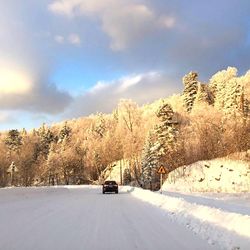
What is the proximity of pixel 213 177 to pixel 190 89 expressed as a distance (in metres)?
77.7

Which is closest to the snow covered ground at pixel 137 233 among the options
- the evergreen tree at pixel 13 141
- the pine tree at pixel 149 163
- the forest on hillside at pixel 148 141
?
the forest on hillside at pixel 148 141

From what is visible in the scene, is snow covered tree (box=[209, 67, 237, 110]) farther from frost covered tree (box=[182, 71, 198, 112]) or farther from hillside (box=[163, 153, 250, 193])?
hillside (box=[163, 153, 250, 193])

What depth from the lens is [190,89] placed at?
5143 inches

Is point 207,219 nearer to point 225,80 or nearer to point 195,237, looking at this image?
point 195,237

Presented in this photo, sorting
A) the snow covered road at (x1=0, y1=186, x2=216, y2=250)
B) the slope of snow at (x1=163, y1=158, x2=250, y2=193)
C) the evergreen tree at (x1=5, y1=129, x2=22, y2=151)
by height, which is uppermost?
the evergreen tree at (x1=5, y1=129, x2=22, y2=151)

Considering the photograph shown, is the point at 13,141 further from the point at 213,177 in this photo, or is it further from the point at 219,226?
the point at 219,226

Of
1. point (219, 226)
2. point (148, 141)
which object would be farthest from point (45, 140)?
point (219, 226)

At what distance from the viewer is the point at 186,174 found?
58.7m

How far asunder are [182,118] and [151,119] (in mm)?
15167

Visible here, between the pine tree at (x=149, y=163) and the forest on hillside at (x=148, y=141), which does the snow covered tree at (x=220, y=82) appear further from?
the pine tree at (x=149, y=163)

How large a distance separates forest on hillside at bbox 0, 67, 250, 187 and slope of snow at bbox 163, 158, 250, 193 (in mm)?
3717

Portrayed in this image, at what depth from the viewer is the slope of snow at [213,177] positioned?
51719 millimetres

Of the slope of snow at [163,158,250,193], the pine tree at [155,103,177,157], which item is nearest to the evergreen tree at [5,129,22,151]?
the pine tree at [155,103,177,157]

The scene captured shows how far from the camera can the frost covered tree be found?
423 ft
